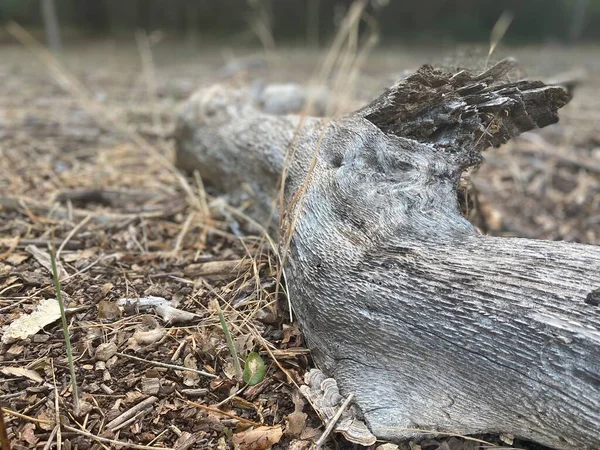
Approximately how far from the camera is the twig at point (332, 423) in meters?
1.05

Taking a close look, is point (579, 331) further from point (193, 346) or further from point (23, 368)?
point (23, 368)

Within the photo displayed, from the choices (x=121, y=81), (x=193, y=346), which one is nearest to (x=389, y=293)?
(x=193, y=346)

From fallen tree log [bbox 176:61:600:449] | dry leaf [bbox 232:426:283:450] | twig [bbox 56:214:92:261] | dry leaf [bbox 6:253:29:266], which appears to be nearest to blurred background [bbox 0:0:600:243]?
fallen tree log [bbox 176:61:600:449]

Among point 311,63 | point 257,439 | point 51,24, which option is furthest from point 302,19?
point 257,439

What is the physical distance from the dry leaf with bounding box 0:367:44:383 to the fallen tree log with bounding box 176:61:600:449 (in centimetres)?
64

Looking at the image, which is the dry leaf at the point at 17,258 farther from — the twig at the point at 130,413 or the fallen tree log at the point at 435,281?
the fallen tree log at the point at 435,281

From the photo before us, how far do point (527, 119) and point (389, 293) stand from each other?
0.78m

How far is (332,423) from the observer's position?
107 cm

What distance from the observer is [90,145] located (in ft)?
9.74

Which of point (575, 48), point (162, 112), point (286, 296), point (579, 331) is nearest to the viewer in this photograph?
point (579, 331)

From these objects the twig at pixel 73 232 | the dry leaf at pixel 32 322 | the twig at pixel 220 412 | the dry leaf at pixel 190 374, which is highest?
the twig at pixel 73 232

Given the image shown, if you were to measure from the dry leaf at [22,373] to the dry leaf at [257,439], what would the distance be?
0.48 metres

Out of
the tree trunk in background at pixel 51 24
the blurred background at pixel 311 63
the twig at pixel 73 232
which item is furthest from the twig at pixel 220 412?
the tree trunk in background at pixel 51 24

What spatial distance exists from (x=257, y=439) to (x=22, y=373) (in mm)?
568
